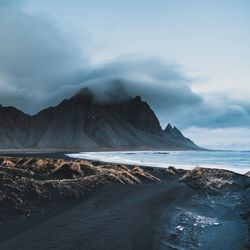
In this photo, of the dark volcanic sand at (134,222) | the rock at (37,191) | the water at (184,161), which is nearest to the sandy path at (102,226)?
the dark volcanic sand at (134,222)

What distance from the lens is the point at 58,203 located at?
55.4ft

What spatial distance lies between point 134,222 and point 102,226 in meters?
1.38

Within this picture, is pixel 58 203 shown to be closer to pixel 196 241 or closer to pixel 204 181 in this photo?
pixel 196 241

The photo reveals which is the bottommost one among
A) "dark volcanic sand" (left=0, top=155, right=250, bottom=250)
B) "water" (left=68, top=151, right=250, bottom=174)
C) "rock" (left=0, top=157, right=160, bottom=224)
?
"dark volcanic sand" (left=0, top=155, right=250, bottom=250)

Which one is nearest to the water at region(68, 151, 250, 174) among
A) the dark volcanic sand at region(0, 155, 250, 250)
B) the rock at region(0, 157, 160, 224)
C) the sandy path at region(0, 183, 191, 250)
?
the rock at region(0, 157, 160, 224)

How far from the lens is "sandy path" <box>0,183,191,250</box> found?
10.9m

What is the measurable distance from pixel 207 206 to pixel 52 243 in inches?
428

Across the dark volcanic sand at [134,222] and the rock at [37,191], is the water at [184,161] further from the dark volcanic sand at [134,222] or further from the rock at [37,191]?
the dark volcanic sand at [134,222]

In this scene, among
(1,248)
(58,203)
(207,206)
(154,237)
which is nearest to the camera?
(1,248)

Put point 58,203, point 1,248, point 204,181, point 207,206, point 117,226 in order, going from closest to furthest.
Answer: point 1,248 → point 117,226 → point 58,203 → point 207,206 → point 204,181

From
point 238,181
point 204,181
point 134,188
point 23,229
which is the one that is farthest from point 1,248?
point 238,181

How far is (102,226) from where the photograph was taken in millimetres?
13086

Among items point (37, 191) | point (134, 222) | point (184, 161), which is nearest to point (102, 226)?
point (134, 222)

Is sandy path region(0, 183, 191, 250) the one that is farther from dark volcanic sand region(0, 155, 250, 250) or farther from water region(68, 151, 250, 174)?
water region(68, 151, 250, 174)
